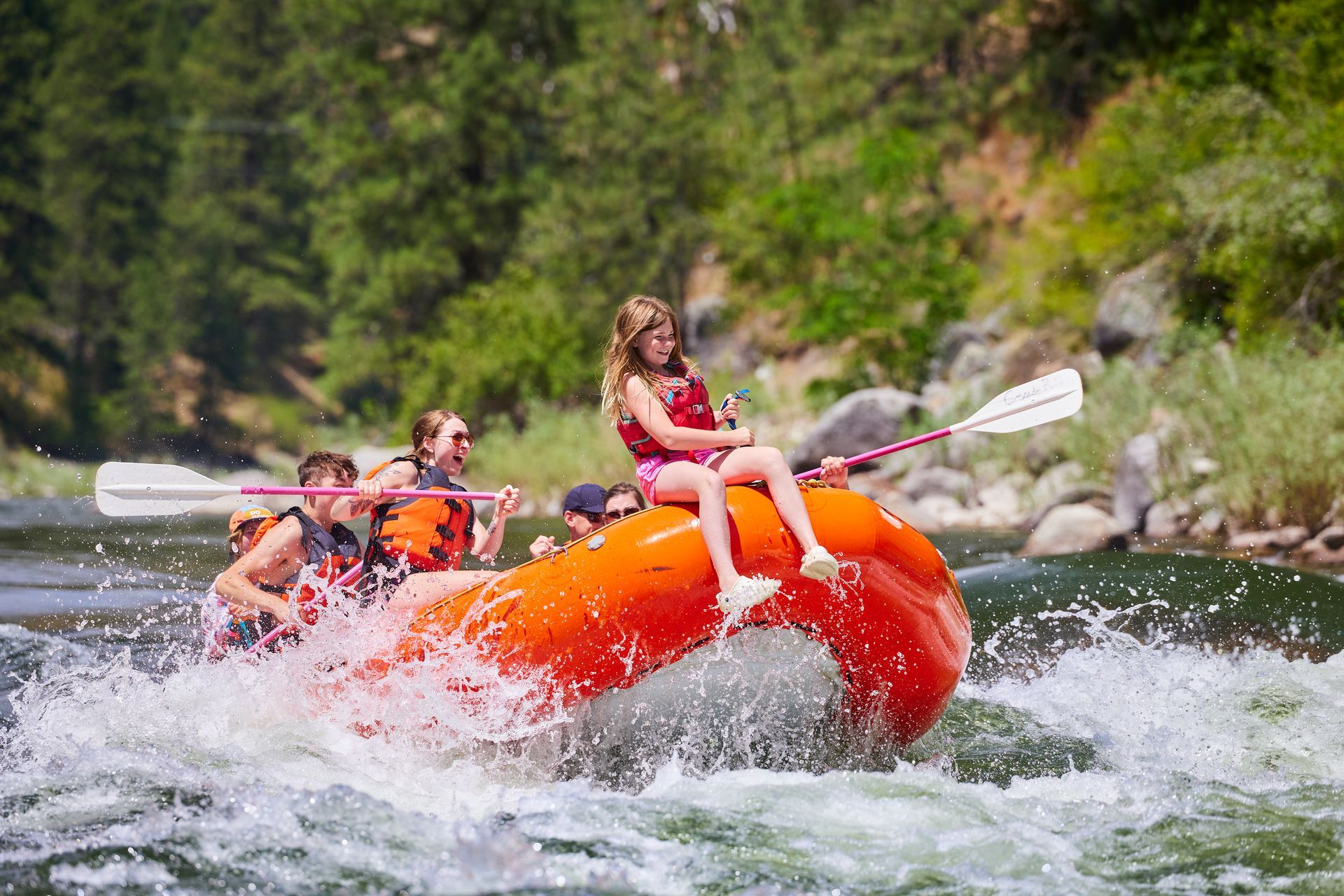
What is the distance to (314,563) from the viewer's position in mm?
4527

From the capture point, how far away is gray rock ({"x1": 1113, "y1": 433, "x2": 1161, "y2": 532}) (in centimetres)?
934

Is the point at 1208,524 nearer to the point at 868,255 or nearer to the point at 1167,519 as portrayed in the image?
the point at 1167,519

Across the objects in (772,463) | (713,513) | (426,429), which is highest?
(426,429)

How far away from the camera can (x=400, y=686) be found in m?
3.97

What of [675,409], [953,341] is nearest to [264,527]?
[675,409]

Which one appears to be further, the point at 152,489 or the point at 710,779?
the point at 152,489

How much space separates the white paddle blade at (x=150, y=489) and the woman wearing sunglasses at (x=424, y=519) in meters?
0.54

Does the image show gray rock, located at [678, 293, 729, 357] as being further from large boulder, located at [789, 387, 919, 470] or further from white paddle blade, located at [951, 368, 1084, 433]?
white paddle blade, located at [951, 368, 1084, 433]

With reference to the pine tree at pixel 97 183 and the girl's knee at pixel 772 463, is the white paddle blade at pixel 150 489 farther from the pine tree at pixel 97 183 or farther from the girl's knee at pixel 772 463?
the pine tree at pixel 97 183

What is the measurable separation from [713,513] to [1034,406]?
135 cm

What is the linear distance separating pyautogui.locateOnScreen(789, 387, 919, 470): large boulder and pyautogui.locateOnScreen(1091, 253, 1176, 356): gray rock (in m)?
2.26

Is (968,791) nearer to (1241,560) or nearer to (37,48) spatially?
(1241,560)

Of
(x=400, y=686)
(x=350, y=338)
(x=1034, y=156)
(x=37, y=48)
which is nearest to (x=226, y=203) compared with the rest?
(x=37, y=48)

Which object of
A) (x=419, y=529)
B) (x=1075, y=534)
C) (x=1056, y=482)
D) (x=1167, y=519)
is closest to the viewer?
(x=419, y=529)
